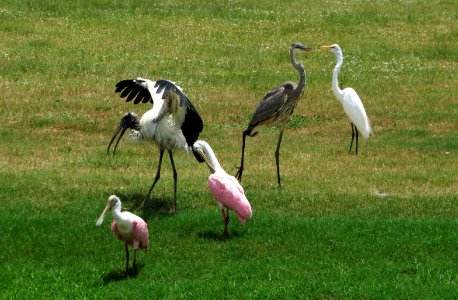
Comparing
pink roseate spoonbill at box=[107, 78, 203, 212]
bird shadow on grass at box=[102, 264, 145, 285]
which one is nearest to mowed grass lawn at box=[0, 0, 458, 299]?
bird shadow on grass at box=[102, 264, 145, 285]

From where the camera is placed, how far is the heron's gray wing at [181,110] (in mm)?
13664

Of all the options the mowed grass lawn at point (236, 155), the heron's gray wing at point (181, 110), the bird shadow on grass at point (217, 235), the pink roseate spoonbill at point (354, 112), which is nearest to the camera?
the mowed grass lawn at point (236, 155)

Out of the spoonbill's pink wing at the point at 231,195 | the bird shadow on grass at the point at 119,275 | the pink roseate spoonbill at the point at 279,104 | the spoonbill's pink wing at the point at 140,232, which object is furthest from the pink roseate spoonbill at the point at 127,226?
the pink roseate spoonbill at the point at 279,104

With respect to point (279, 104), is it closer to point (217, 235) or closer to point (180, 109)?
point (180, 109)

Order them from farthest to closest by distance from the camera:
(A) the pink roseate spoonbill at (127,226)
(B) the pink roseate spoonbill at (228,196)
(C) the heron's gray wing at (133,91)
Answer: (C) the heron's gray wing at (133,91) → (B) the pink roseate spoonbill at (228,196) → (A) the pink roseate spoonbill at (127,226)

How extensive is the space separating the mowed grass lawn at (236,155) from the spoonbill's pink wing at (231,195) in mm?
509

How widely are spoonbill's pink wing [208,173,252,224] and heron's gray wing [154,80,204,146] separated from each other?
169cm

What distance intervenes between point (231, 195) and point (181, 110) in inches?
92.7

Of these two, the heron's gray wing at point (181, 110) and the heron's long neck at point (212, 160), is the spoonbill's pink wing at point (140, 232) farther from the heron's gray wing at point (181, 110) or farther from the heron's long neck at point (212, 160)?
the heron's gray wing at point (181, 110)

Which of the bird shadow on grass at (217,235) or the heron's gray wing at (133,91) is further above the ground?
the heron's gray wing at (133,91)

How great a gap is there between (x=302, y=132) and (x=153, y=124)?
637cm

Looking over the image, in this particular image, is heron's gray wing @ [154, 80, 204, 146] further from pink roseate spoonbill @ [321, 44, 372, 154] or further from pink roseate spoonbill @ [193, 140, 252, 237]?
pink roseate spoonbill @ [321, 44, 372, 154]

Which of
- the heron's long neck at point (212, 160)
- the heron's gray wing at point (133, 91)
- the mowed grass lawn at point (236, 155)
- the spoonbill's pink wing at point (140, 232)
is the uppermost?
the heron's gray wing at point (133, 91)

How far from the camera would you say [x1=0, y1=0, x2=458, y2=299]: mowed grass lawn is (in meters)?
11.6
